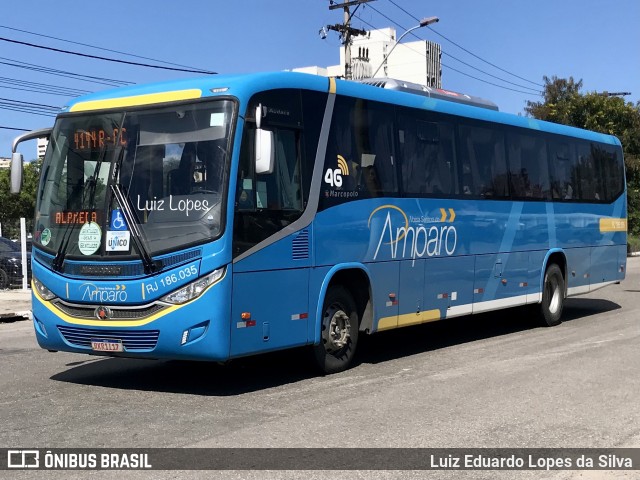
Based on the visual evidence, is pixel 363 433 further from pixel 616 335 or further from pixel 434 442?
pixel 616 335

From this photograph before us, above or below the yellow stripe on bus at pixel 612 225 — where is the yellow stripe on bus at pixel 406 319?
below

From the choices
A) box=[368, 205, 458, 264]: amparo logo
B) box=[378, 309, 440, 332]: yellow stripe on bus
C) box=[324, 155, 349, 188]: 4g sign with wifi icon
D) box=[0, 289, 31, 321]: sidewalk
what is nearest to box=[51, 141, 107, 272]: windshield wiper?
box=[324, 155, 349, 188]: 4g sign with wifi icon

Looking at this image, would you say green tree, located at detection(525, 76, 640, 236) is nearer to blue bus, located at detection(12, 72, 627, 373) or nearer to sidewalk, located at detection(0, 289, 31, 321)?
sidewalk, located at detection(0, 289, 31, 321)

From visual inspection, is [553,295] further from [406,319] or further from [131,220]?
[131,220]

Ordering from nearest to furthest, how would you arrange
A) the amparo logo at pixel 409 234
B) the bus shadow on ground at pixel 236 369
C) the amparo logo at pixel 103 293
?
the amparo logo at pixel 103 293
the bus shadow on ground at pixel 236 369
the amparo logo at pixel 409 234

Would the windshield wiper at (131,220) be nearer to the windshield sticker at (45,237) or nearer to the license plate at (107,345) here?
the license plate at (107,345)

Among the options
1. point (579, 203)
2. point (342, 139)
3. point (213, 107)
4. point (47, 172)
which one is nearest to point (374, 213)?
point (342, 139)

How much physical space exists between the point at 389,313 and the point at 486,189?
3223 mm

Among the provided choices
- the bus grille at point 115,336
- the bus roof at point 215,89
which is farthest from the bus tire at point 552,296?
the bus grille at point 115,336

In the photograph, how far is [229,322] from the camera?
830 cm

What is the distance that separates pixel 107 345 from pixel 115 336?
15 cm

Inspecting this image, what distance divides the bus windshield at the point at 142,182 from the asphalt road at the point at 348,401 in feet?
5.15

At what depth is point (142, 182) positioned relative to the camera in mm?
8516

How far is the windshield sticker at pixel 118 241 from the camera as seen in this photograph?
8.45 m
